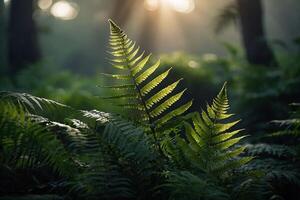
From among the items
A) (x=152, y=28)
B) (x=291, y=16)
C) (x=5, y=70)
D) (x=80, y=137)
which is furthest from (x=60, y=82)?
(x=291, y=16)

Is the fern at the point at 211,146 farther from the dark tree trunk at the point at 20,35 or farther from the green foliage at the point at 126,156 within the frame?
the dark tree trunk at the point at 20,35

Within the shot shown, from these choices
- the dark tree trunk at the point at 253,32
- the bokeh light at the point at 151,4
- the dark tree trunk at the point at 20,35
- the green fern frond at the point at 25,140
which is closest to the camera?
the green fern frond at the point at 25,140

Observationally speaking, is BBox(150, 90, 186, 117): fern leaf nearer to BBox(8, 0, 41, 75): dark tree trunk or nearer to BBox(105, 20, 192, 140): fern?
BBox(105, 20, 192, 140): fern

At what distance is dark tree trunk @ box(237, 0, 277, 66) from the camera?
8.22m

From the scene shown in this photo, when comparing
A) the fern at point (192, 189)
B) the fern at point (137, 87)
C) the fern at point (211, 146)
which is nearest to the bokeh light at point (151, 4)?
the fern at point (137, 87)

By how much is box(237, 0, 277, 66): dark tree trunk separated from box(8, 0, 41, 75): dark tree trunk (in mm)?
5745

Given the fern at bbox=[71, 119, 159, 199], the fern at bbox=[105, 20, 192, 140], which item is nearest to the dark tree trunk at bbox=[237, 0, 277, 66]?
the fern at bbox=[105, 20, 192, 140]

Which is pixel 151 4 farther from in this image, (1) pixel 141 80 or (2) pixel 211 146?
(2) pixel 211 146

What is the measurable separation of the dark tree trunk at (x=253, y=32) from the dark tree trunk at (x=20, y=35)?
5.74 meters

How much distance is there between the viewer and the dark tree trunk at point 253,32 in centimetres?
822

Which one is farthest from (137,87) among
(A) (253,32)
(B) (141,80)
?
(A) (253,32)

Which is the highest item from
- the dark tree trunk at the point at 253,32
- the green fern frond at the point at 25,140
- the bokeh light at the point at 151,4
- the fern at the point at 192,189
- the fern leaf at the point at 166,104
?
the bokeh light at the point at 151,4

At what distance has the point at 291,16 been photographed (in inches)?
1447

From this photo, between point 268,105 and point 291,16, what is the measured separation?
32.0 meters
